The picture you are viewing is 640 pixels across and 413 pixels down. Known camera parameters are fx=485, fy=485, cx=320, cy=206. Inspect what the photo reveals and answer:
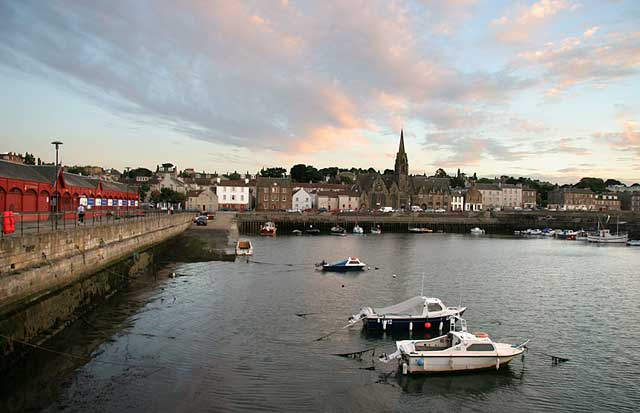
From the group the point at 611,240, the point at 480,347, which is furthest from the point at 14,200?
the point at 611,240

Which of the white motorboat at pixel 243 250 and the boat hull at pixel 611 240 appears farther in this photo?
the boat hull at pixel 611 240

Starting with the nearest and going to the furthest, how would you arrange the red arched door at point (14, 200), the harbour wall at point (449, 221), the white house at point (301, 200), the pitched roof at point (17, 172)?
1. the red arched door at point (14, 200)
2. the pitched roof at point (17, 172)
3. the harbour wall at point (449, 221)
4. the white house at point (301, 200)

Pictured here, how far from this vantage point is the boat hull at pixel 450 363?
20.7m

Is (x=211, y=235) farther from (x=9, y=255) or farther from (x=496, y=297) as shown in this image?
(x=9, y=255)

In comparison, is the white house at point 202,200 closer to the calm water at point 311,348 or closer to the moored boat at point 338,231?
the moored boat at point 338,231

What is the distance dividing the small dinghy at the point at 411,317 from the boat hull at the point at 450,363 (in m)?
5.20

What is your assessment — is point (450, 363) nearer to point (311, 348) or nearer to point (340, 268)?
point (311, 348)

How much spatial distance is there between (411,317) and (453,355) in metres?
5.47

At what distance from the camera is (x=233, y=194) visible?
464 ft

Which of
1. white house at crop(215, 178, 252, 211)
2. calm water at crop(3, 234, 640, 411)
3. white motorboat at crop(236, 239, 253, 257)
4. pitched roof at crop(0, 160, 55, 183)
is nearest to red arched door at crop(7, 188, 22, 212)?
pitched roof at crop(0, 160, 55, 183)

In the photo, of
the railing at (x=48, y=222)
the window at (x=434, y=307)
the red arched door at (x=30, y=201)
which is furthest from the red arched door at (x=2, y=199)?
the window at (x=434, y=307)

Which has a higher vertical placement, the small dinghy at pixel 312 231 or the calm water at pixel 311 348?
the small dinghy at pixel 312 231

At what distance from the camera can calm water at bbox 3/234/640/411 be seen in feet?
58.8

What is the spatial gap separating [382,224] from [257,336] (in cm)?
9890
